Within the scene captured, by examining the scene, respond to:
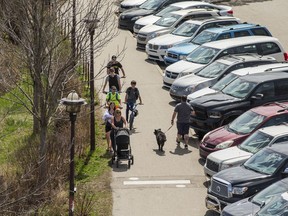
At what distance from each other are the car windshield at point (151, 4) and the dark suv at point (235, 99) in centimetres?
1622

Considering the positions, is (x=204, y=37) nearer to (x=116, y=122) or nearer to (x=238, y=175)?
(x=116, y=122)

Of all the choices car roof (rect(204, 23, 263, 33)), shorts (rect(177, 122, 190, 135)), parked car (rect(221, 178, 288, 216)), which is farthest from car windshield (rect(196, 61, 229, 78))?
parked car (rect(221, 178, 288, 216))

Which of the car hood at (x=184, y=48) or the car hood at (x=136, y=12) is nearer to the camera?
the car hood at (x=184, y=48)

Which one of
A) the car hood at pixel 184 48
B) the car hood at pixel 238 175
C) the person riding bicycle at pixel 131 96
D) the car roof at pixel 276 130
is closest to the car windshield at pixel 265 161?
the car hood at pixel 238 175

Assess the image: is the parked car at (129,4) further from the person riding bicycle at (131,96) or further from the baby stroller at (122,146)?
the baby stroller at (122,146)

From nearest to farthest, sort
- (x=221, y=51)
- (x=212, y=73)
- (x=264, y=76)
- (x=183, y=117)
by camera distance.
Result: (x=183, y=117), (x=264, y=76), (x=212, y=73), (x=221, y=51)

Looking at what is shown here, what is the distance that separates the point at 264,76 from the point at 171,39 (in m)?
9.37

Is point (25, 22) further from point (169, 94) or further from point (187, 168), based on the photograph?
point (169, 94)

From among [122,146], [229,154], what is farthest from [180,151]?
[229,154]

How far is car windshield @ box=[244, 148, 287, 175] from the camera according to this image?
2026cm

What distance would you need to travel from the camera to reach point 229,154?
22578 mm

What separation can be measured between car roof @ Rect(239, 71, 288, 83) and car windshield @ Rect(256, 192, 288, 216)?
31.4 feet

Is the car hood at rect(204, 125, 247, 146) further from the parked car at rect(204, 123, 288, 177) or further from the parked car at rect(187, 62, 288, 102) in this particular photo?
the parked car at rect(187, 62, 288, 102)

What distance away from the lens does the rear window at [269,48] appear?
32497 mm
